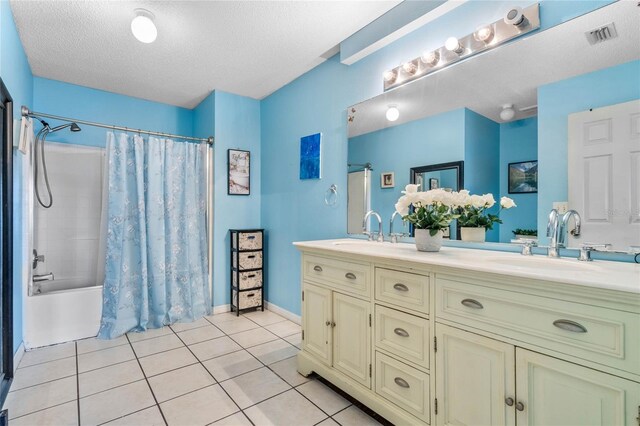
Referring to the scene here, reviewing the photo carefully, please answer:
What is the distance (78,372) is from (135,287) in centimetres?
91

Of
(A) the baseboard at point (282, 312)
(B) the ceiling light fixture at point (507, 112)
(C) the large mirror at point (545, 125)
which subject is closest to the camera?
(C) the large mirror at point (545, 125)

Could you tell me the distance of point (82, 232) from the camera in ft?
11.0

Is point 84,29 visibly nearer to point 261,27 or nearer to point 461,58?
point 261,27

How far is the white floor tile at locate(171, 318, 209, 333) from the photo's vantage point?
2.92 m

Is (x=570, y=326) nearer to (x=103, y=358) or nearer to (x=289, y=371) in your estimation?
(x=289, y=371)

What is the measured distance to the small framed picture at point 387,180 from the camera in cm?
216

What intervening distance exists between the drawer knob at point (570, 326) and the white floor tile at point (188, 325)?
9.45 feet

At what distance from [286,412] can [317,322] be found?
531mm

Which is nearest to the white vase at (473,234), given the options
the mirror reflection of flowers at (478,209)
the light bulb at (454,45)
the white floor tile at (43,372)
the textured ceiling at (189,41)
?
the mirror reflection of flowers at (478,209)

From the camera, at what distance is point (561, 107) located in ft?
4.69

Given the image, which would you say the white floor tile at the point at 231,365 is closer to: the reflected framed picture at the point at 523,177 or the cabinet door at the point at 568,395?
the cabinet door at the point at 568,395

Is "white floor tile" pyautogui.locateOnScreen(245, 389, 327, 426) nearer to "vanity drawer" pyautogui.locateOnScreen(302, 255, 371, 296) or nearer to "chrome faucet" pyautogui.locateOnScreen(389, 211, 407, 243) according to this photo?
"vanity drawer" pyautogui.locateOnScreen(302, 255, 371, 296)

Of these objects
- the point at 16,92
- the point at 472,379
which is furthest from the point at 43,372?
the point at 472,379

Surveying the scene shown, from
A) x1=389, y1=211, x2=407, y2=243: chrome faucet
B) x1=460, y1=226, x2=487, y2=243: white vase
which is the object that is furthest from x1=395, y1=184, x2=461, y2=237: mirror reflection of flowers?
x1=389, y1=211, x2=407, y2=243: chrome faucet
